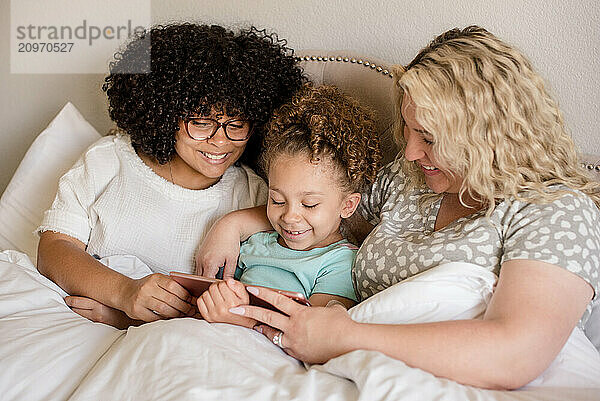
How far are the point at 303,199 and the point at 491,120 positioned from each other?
459 mm

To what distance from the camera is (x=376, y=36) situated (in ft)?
6.42

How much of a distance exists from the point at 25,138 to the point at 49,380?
1.49 meters

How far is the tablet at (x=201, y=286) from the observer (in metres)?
1.33

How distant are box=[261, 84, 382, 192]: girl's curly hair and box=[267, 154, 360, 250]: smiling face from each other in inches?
0.9

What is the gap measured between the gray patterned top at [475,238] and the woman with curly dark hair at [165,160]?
0.43 m

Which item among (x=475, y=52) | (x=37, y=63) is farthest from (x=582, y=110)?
(x=37, y=63)

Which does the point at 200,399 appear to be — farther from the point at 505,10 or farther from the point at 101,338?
the point at 505,10

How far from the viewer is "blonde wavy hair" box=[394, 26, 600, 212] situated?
52.8 inches

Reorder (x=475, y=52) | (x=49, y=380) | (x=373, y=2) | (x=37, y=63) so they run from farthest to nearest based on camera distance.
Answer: (x=37, y=63) → (x=373, y=2) → (x=475, y=52) → (x=49, y=380)

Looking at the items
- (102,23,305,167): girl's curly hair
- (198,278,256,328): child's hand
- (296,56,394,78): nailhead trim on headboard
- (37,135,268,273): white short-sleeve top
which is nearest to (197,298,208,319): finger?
(198,278,256,328): child's hand

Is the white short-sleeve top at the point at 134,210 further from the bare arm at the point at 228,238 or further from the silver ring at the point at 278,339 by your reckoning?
the silver ring at the point at 278,339

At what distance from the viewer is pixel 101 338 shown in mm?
1388

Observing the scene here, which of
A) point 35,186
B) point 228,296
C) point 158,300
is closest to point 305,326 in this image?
point 228,296

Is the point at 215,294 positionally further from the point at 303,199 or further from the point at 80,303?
the point at 80,303
